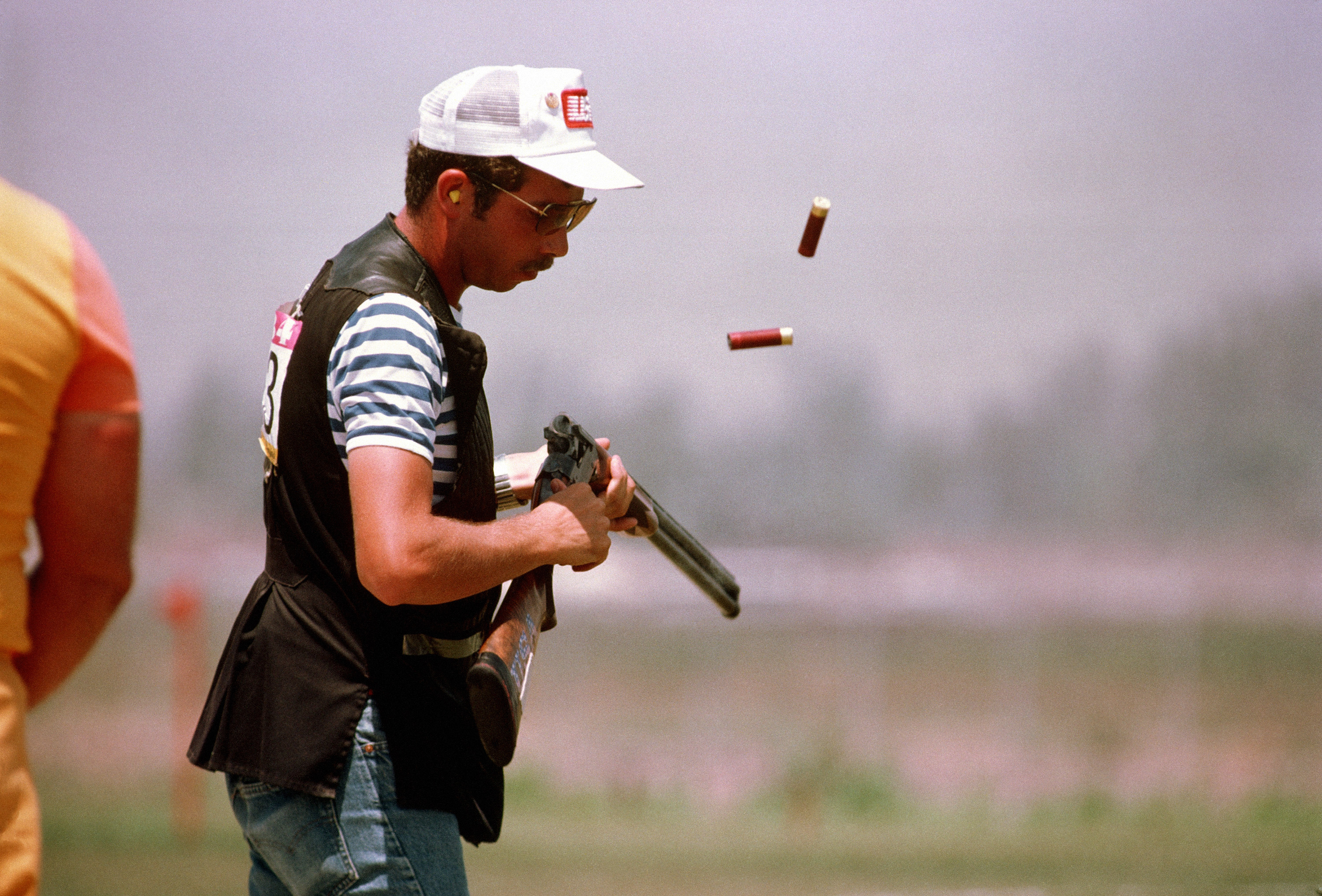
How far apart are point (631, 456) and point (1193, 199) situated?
122 inches

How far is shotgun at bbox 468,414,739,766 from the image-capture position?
1564mm

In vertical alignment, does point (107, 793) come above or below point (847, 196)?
below

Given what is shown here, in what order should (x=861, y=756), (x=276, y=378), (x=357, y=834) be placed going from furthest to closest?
1. (x=861, y=756)
2. (x=276, y=378)
3. (x=357, y=834)

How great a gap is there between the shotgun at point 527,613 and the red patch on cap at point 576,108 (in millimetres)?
400

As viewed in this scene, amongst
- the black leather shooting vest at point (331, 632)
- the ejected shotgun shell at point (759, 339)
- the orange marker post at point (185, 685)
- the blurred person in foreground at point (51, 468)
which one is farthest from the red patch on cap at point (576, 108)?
the orange marker post at point (185, 685)

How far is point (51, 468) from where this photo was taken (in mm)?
1155

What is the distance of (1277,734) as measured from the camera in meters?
6.37

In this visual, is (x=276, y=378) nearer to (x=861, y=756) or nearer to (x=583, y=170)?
(x=583, y=170)

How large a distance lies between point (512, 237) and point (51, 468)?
742mm

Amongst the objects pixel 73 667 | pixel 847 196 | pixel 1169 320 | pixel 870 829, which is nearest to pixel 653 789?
pixel 870 829

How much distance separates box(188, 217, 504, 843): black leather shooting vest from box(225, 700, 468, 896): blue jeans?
17 millimetres

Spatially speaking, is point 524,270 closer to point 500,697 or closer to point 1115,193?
point 500,697

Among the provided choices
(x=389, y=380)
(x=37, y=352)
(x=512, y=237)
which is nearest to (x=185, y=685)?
(x=512, y=237)

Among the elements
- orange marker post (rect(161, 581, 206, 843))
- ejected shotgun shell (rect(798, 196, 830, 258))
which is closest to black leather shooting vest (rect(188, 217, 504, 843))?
ejected shotgun shell (rect(798, 196, 830, 258))
